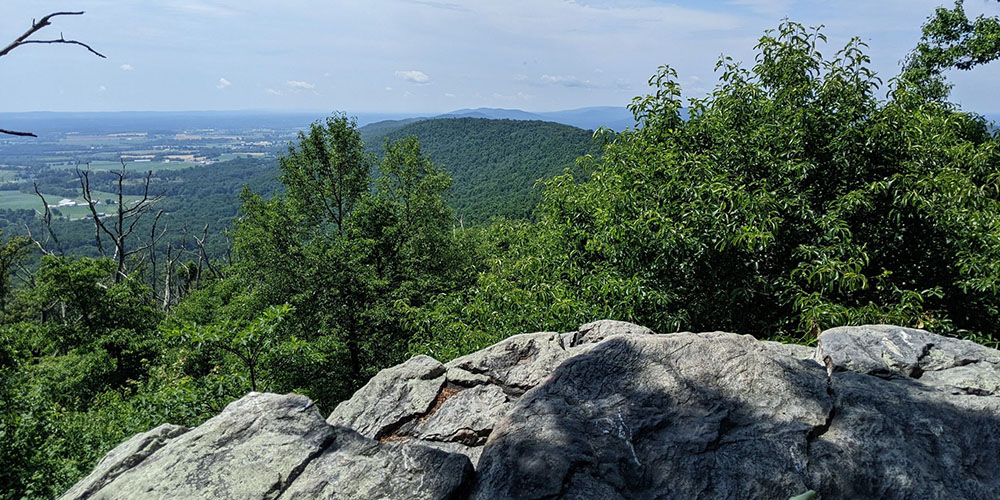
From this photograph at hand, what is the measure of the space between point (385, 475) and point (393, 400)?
248 centimetres

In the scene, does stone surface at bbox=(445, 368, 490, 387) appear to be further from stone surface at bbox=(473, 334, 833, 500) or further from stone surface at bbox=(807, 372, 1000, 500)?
stone surface at bbox=(807, 372, 1000, 500)

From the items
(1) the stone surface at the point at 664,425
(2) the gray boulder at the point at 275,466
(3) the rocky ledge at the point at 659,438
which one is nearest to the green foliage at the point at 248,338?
(3) the rocky ledge at the point at 659,438

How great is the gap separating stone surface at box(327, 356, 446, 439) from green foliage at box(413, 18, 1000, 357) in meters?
2.85

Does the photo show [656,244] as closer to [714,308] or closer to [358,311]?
[714,308]

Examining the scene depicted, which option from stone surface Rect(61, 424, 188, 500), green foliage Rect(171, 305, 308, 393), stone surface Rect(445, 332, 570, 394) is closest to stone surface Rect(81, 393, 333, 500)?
stone surface Rect(61, 424, 188, 500)

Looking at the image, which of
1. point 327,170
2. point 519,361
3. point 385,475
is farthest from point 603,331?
point 327,170

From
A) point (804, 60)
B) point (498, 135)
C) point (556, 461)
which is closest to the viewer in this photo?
point (556, 461)

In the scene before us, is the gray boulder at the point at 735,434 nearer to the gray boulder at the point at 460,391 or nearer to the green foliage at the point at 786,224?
the gray boulder at the point at 460,391

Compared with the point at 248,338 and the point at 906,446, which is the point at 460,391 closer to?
the point at 906,446

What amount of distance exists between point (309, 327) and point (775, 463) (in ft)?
59.7

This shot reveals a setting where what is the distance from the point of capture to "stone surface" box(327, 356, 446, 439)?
655cm

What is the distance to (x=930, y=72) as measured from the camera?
19844 millimetres

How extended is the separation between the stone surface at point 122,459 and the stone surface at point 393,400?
1960mm

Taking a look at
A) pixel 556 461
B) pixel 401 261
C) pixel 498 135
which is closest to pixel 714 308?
pixel 556 461
